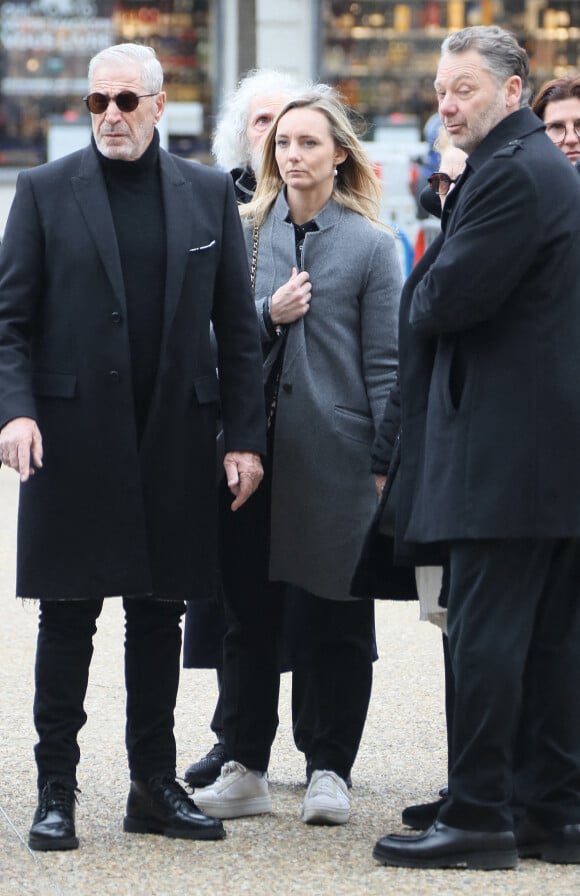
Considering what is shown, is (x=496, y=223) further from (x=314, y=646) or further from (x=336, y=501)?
(x=314, y=646)

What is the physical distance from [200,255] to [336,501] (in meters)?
0.78

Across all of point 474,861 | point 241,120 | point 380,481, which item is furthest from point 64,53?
point 474,861

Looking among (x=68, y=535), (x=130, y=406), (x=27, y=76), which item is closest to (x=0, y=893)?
(x=68, y=535)

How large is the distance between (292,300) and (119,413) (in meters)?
0.63

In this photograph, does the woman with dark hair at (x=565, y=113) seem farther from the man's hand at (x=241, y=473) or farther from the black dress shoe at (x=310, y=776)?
the black dress shoe at (x=310, y=776)

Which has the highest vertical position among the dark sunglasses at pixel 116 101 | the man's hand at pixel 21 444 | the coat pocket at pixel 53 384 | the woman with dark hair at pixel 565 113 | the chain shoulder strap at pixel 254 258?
the dark sunglasses at pixel 116 101

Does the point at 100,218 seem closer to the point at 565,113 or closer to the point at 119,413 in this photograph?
the point at 119,413

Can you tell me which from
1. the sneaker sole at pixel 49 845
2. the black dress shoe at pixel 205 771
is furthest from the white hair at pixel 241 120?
the sneaker sole at pixel 49 845

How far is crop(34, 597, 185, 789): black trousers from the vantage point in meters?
4.31

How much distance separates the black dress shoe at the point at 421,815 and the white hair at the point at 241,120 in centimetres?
201

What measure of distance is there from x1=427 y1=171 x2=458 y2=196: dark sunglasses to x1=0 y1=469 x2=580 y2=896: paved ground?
5.41 ft

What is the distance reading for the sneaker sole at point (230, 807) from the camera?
4.61m

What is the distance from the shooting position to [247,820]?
15.1 ft

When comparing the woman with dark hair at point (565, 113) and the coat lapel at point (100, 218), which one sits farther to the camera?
the woman with dark hair at point (565, 113)
